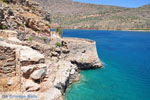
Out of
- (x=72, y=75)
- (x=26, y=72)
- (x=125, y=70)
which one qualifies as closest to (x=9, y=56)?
(x=26, y=72)

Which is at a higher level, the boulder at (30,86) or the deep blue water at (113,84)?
the boulder at (30,86)

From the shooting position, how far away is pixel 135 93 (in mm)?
22125

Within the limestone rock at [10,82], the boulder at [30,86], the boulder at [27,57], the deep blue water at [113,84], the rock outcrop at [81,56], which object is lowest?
the deep blue water at [113,84]

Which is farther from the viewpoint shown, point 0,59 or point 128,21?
point 128,21

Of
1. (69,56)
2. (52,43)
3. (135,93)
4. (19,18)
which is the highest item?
(19,18)

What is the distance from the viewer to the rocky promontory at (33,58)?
39.0 feet

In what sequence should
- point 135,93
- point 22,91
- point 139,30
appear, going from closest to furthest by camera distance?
point 22,91, point 135,93, point 139,30

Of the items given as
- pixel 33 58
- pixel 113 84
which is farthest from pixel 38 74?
pixel 113 84

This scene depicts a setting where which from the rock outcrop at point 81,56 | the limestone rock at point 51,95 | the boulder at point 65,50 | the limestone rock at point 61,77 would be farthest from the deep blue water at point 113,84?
the limestone rock at point 51,95

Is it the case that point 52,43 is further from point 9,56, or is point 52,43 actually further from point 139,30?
point 139,30

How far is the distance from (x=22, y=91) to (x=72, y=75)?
44.8ft

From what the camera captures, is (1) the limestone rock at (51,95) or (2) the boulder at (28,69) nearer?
(1) the limestone rock at (51,95)

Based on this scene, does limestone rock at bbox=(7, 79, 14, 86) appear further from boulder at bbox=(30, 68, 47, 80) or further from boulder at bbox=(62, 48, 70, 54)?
boulder at bbox=(62, 48, 70, 54)

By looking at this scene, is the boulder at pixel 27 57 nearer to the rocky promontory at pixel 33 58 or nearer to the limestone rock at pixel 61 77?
the rocky promontory at pixel 33 58
